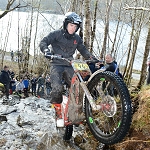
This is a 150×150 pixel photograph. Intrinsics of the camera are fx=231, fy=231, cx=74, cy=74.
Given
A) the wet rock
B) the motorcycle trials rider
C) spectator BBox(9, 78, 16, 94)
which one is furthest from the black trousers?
spectator BBox(9, 78, 16, 94)

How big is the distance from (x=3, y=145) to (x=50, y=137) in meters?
1.05

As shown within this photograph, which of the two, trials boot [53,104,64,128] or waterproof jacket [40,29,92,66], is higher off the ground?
waterproof jacket [40,29,92,66]

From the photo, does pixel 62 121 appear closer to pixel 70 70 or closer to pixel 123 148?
pixel 70 70

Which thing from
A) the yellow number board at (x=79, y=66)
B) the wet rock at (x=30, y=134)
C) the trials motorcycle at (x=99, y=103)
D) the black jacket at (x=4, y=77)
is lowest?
the black jacket at (x=4, y=77)

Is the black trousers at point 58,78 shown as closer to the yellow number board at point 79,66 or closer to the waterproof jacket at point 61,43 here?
the waterproof jacket at point 61,43

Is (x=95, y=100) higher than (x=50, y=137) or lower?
higher

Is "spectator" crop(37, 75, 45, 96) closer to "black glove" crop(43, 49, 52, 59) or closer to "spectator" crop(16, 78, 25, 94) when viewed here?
"spectator" crop(16, 78, 25, 94)

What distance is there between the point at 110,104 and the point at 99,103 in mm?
278

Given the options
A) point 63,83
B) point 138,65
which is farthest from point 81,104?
point 138,65

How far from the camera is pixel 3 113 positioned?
325 inches

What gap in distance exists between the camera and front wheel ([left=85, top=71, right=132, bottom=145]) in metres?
3.41

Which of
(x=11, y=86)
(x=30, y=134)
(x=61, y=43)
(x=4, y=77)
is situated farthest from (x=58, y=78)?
(x=11, y=86)

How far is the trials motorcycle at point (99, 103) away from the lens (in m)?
3.46

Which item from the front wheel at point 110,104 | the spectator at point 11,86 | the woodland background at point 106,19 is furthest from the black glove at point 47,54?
the spectator at point 11,86
